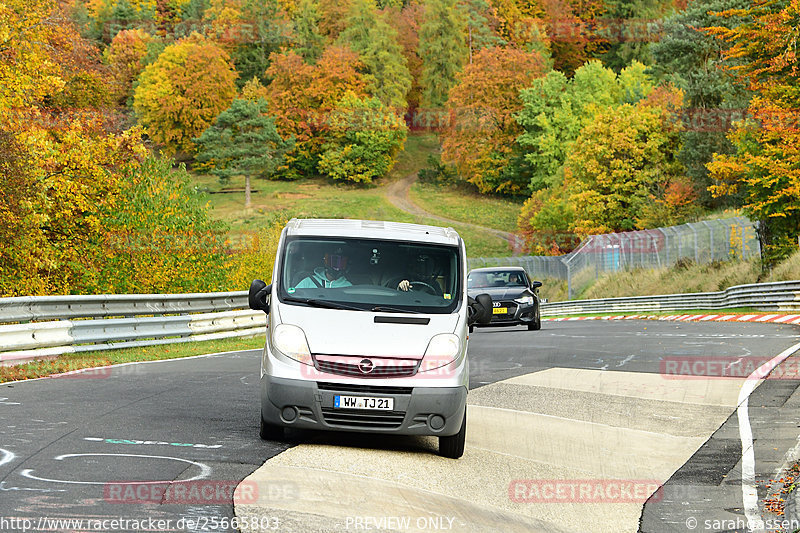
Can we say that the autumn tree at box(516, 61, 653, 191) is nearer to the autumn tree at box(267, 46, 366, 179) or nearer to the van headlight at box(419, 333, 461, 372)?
the autumn tree at box(267, 46, 366, 179)

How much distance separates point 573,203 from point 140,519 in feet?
221

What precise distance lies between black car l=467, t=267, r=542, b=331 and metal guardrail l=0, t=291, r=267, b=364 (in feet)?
19.6

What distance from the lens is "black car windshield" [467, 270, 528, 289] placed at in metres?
27.4

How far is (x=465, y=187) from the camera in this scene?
113438 mm

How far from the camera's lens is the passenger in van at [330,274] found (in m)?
9.35

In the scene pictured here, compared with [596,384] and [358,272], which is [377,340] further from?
[596,384]

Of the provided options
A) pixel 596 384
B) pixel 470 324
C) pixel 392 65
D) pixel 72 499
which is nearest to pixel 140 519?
pixel 72 499

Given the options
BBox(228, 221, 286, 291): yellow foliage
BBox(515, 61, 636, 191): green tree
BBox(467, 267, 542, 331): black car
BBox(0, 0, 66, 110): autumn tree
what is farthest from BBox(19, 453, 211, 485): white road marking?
BBox(515, 61, 636, 191): green tree

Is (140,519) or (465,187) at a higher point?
(140,519)

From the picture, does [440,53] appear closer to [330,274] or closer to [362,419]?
[330,274]

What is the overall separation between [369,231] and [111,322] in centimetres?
979

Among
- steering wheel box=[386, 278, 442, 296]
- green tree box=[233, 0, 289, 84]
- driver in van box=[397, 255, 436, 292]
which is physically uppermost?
green tree box=[233, 0, 289, 84]

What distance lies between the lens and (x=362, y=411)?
8.41 metres

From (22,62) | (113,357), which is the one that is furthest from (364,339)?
(22,62)
